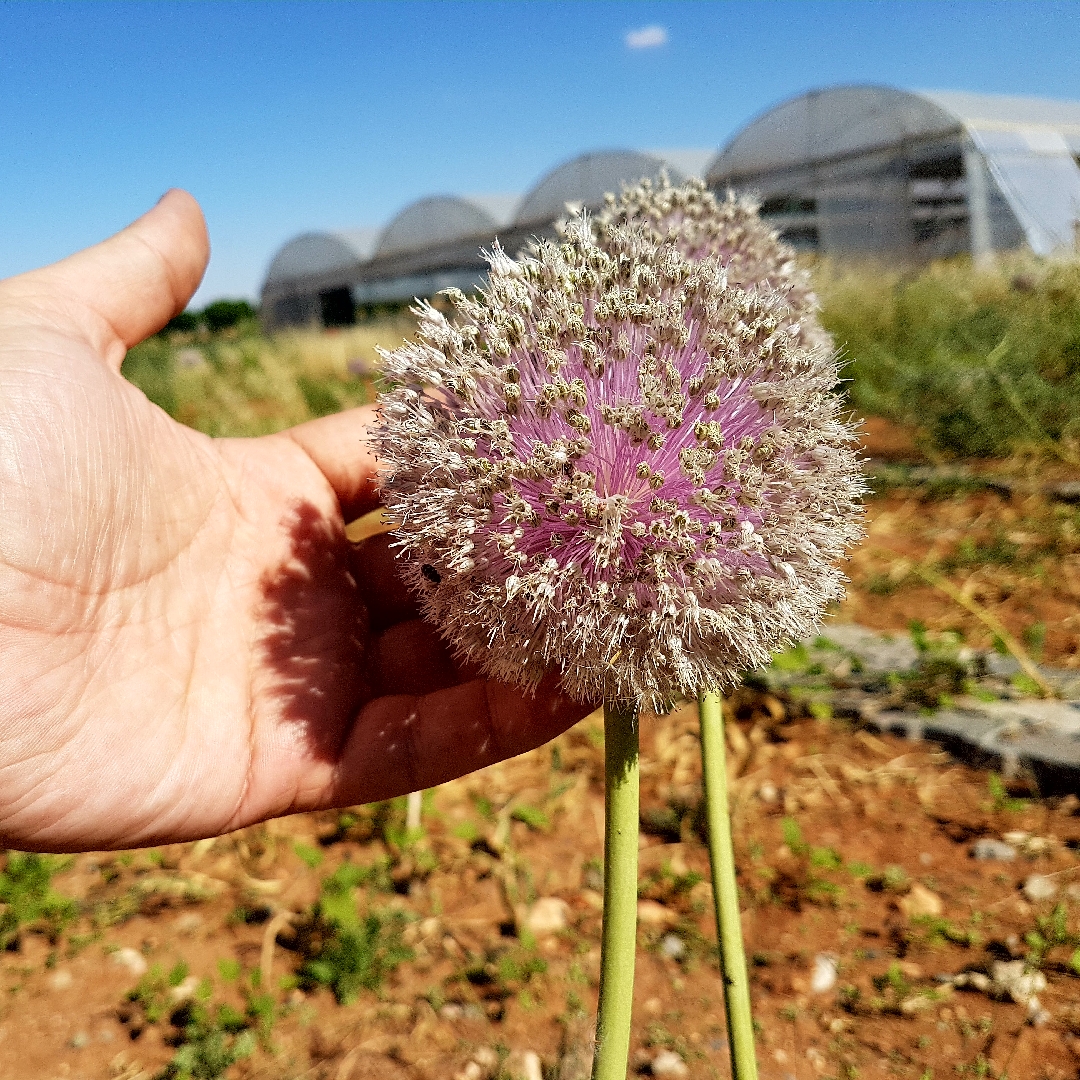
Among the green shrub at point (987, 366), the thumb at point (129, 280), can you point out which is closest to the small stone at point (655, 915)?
the thumb at point (129, 280)

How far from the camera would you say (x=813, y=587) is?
3.34 ft

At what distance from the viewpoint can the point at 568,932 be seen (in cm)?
201

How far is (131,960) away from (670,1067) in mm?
1359

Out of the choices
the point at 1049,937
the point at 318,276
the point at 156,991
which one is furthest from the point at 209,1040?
the point at 318,276

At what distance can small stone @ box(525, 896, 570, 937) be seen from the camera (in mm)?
2029

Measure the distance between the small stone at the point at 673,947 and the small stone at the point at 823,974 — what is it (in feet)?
0.99

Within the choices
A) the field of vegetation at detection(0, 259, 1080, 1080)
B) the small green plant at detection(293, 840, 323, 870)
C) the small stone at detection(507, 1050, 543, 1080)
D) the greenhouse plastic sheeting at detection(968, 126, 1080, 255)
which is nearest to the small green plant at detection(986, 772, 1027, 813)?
the field of vegetation at detection(0, 259, 1080, 1080)

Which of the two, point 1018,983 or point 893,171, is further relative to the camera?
point 893,171

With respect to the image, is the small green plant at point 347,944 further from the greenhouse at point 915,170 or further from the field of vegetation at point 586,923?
the greenhouse at point 915,170

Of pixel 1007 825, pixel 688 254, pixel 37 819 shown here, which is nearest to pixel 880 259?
pixel 1007 825

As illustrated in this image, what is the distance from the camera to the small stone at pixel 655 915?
2.04 meters

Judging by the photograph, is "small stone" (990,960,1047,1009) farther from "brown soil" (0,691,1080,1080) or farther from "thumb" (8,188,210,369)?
"thumb" (8,188,210,369)

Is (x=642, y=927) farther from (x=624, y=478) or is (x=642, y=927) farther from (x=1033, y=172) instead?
(x=1033, y=172)

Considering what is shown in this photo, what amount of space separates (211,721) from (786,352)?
3.78 feet
